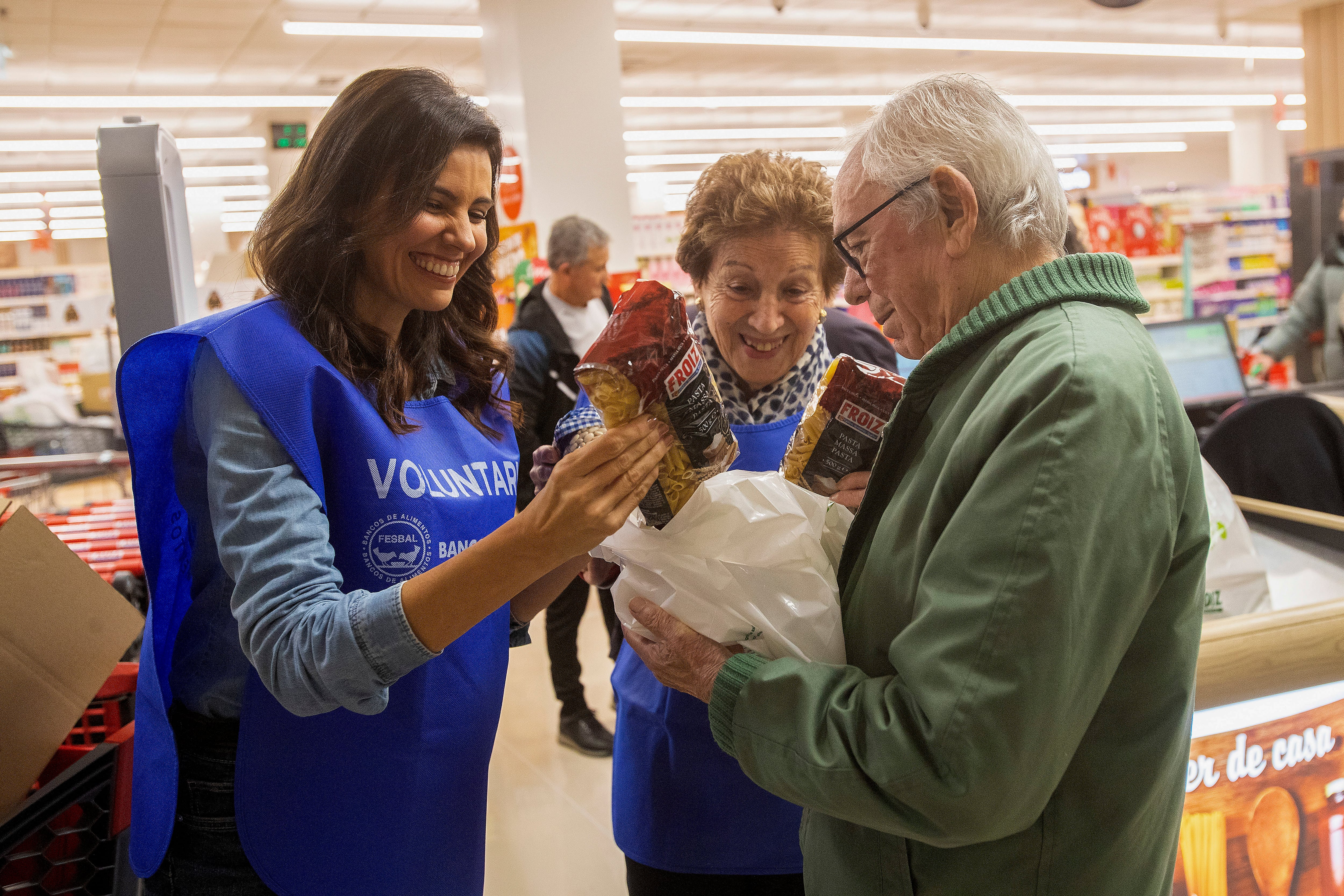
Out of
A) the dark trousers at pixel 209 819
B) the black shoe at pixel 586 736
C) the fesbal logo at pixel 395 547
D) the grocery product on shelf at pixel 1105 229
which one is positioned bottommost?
the black shoe at pixel 586 736

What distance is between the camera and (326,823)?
1.25m

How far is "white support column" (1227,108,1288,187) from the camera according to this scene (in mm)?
19500

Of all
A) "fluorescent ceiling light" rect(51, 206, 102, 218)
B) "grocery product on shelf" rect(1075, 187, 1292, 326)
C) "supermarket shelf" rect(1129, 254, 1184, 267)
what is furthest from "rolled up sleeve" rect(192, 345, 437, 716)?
"fluorescent ceiling light" rect(51, 206, 102, 218)

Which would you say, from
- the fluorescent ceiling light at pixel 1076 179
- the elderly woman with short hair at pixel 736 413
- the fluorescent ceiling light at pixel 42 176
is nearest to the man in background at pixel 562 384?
the elderly woman with short hair at pixel 736 413

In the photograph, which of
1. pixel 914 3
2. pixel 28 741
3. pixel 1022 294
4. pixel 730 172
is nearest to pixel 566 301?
pixel 730 172

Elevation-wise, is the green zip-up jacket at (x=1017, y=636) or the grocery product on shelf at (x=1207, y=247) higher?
the grocery product on shelf at (x=1207, y=247)

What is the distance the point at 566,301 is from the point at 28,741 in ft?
10.3

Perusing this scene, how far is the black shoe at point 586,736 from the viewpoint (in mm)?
3789

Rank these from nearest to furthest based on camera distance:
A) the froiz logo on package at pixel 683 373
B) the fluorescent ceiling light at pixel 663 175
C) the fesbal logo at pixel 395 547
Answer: the froiz logo on package at pixel 683 373, the fesbal logo at pixel 395 547, the fluorescent ceiling light at pixel 663 175

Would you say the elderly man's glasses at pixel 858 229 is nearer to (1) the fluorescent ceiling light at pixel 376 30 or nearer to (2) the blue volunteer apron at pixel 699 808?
(2) the blue volunteer apron at pixel 699 808

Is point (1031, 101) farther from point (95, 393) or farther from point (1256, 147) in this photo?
point (95, 393)

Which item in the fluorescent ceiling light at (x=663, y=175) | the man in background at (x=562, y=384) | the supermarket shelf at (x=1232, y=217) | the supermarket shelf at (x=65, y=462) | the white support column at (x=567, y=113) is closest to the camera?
the supermarket shelf at (x=65, y=462)

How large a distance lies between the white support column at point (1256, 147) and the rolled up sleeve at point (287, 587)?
22.5 m

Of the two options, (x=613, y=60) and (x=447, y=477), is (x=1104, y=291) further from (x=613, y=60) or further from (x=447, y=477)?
(x=613, y=60)
